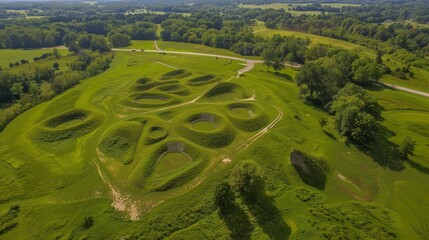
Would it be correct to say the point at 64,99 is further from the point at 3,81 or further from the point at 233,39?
the point at 233,39

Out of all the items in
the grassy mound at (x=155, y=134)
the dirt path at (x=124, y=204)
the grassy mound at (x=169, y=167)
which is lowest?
the dirt path at (x=124, y=204)

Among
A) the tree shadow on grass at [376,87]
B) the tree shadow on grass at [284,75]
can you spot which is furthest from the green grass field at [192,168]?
the tree shadow on grass at [284,75]

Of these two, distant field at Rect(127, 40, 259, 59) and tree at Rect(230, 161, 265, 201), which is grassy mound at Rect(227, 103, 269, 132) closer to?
tree at Rect(230, 161, 265, 201)

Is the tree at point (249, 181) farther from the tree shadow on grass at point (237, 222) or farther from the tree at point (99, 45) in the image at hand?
the tree at point (99, 45)

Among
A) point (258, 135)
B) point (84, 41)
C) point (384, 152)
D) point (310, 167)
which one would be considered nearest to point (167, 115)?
point (258, 135)

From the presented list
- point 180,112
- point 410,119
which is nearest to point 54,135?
point 180,112

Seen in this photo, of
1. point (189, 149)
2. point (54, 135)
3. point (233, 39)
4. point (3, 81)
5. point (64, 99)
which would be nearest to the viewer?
point (189, 149)

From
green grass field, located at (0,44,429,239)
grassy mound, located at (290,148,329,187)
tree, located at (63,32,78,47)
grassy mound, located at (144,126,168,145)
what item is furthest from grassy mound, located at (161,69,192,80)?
tree, located at (63,32,78,47)
